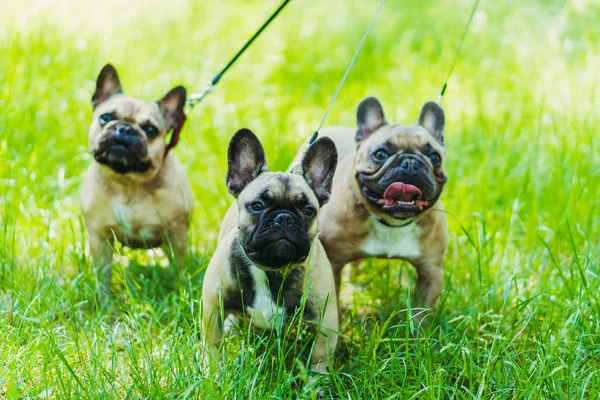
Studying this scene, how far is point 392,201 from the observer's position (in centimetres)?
365

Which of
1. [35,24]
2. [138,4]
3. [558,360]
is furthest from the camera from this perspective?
[138,4]

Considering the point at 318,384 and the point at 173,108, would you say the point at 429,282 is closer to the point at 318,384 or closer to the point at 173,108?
the point at 318,384

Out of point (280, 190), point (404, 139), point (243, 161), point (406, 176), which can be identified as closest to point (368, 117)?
point (404, 139)

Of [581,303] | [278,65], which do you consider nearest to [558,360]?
[581,303]

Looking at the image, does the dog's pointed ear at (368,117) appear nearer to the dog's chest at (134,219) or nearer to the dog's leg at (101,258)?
the dog's chest at (134,219)

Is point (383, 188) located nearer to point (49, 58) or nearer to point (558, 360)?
point (558, 360)

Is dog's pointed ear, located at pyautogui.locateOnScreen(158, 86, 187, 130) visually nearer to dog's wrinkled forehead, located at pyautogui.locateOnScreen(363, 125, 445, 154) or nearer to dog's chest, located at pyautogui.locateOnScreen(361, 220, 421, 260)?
dog's wrinkled forehead, located at pyautogui.locateOnScreen(363, 125, 445, 154)

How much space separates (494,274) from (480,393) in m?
1.42

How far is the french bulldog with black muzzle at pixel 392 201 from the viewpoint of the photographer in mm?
3643

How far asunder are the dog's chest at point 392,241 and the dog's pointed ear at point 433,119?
0.54 m

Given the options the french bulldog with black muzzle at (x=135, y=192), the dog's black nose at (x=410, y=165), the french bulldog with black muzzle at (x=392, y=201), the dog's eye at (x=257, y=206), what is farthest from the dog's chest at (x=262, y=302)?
the french bulldog with black muzzle at (x=135, y=192)

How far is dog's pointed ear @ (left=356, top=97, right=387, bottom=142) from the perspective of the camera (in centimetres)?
409

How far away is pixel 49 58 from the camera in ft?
21.4

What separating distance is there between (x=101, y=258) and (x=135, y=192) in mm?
403
